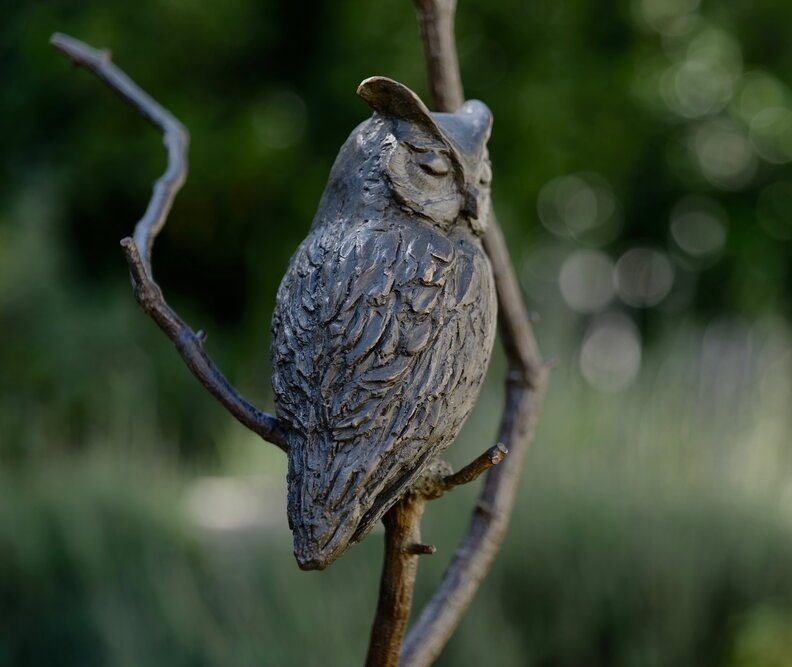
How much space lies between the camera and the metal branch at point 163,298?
2.07 feet

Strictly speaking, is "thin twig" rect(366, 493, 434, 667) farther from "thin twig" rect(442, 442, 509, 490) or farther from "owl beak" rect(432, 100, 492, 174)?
"owl beak" rect(432, 100, 492, 174)

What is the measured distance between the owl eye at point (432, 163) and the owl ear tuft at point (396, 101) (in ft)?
0.05

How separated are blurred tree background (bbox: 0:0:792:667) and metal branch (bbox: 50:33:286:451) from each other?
145 centimetres

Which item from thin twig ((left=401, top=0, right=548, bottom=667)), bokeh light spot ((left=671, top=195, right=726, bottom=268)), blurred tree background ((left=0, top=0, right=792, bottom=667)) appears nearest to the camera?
thin twig ((left=401, top=0, right=548, bottom=667))

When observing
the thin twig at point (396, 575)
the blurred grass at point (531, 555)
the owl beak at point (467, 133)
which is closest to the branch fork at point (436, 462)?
the thin twig at point (396, 575)

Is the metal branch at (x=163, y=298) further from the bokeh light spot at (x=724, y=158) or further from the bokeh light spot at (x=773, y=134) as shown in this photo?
the bokeh light spot at (x=724, y=158)

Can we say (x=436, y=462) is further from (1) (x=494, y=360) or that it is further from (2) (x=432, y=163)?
(1) (x=494, y=360)

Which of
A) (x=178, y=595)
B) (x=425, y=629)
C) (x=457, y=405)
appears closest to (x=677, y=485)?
(x=178, y=595)

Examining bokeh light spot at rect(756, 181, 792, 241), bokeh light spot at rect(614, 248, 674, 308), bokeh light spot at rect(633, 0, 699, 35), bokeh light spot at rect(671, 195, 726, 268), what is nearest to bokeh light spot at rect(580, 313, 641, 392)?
bokeh light spot at rect(614, 248, 674, 308)

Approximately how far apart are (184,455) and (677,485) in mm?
2286

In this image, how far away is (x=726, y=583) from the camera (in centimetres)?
252

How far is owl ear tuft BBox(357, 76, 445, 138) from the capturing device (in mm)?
607

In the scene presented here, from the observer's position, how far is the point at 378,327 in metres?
0.58

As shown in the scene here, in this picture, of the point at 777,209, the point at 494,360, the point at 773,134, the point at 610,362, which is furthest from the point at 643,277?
the point at 494,360
